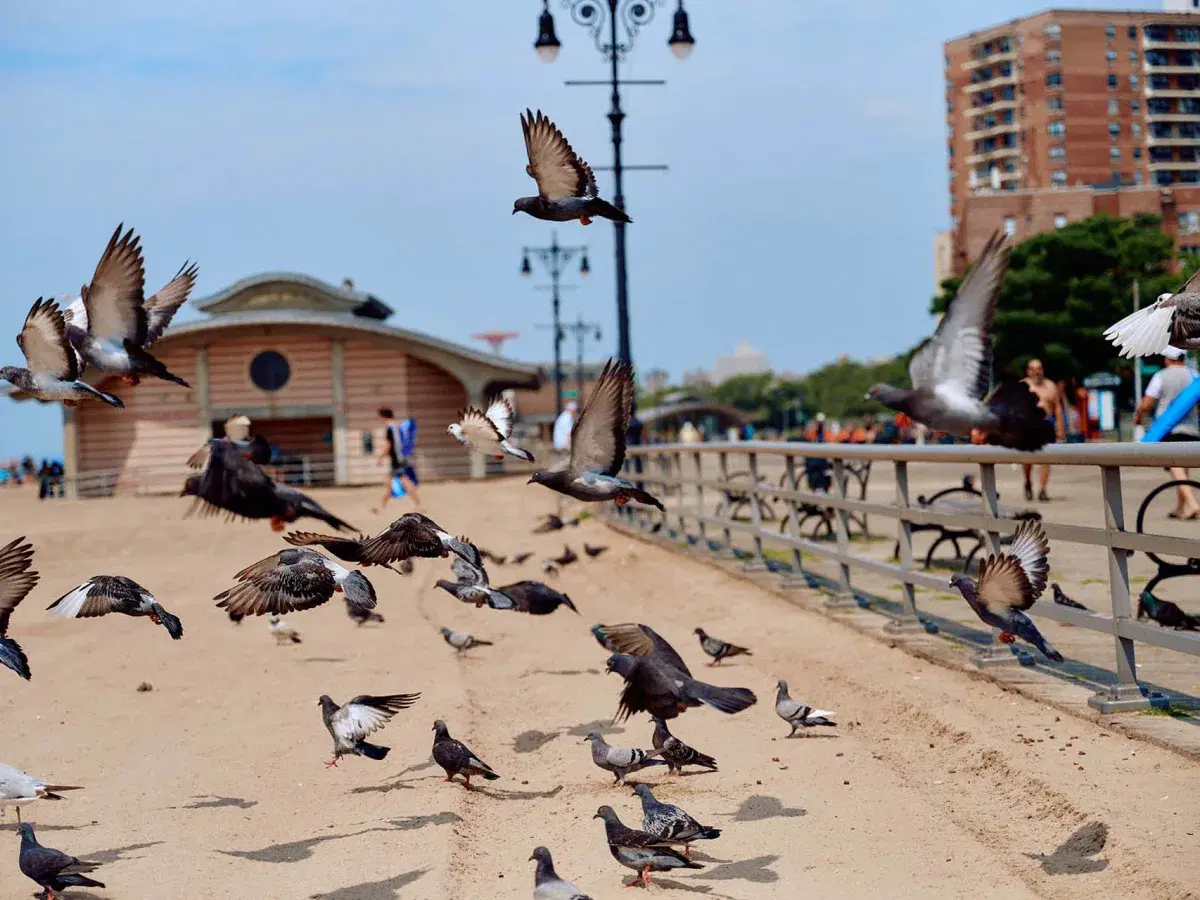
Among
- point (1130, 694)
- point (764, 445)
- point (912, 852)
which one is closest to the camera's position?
point (912, 852)

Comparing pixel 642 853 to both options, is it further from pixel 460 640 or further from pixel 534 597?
pixel 460 640

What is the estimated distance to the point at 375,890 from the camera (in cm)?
561

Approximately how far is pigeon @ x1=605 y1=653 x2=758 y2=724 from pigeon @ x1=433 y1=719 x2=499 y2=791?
2.65ft

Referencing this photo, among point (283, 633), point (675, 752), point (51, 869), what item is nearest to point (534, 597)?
point (283, 633)

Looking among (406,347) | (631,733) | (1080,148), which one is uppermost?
(1080,148)

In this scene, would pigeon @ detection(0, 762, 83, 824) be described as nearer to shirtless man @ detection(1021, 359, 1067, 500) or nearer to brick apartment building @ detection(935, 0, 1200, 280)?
shirtless man @ detection(1021, 359, 1067, 500)

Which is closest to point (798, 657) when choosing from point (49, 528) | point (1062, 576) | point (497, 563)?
point (1062, 576)

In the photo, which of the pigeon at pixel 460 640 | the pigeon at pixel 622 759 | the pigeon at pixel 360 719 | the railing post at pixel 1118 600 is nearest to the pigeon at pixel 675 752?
the pigeon at pixel 622 759

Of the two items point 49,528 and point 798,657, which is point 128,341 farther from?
point 49,528

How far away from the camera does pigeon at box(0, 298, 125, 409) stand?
7.57m

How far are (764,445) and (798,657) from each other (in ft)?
11.4

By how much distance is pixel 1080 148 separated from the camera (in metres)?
106

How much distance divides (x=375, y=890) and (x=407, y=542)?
80.8 inches

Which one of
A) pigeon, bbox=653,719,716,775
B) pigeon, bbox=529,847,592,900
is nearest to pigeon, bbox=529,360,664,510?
pigeon, bbox=653,719,716,775
